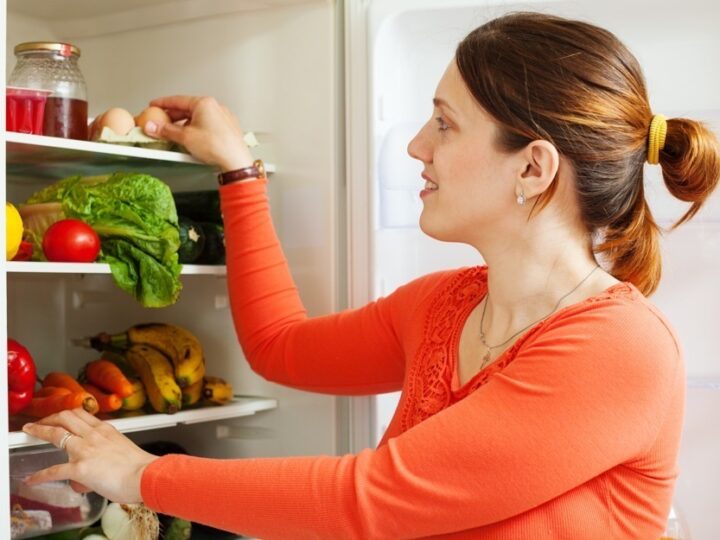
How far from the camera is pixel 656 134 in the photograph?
4.23 feet

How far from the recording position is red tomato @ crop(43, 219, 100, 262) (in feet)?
4.64

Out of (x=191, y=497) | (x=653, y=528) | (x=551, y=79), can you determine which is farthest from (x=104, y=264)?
(x=653, y=528)

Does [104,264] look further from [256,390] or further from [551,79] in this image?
[551,79]

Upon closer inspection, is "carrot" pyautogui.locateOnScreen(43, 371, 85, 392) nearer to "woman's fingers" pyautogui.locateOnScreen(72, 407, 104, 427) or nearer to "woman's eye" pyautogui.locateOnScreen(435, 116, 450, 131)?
"woman's fingers" pyautogui.locateOnScreen(72, 407, 104, 427)

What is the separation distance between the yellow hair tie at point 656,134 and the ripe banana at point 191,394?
2.65 ft

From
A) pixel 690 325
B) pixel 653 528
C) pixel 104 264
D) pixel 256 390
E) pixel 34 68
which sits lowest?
pixel 653 528

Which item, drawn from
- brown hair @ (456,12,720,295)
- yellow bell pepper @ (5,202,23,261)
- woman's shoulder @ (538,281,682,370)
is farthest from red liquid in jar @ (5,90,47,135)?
woman's shoulder @ (538,281,682,370)

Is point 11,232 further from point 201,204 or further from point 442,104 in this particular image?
point 442,104

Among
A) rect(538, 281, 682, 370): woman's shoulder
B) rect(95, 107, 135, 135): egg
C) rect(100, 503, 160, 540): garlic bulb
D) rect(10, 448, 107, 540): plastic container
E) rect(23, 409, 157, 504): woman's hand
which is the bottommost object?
rect(100, 503, 160, 540): garlic bulb

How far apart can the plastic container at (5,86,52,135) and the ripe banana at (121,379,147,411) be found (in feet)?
1.42

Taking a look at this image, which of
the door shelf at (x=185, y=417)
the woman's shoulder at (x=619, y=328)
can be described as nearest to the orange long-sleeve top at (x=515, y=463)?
the woman's shoulder at (x=619, y=328)

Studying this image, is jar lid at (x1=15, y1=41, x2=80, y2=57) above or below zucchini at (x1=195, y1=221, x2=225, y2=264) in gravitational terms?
above

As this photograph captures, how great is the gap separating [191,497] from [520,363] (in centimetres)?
42

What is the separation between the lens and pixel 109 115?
154 centimetres
